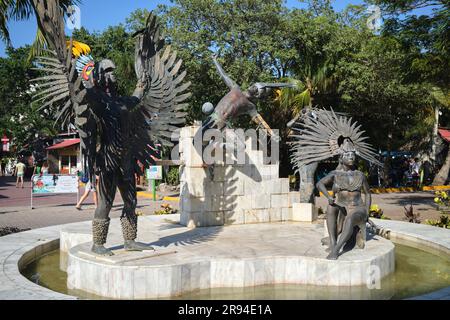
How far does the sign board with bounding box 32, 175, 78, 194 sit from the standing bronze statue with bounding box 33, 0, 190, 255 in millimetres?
8972

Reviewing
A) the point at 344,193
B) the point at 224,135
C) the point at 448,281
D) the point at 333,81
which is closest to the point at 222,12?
the point at 333,81

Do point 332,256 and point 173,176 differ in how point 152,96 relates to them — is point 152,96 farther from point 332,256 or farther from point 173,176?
point 173,176

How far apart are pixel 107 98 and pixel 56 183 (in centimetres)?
984

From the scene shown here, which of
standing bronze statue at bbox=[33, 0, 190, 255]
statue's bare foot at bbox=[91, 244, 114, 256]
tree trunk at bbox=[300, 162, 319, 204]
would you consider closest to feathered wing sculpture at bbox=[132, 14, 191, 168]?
standing bronze statue at bbox=[33, 0, 190, 255]

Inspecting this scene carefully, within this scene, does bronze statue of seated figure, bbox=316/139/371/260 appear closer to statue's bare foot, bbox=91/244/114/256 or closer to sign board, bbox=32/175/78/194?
statue's bare foot, bbox=91/244/114/256

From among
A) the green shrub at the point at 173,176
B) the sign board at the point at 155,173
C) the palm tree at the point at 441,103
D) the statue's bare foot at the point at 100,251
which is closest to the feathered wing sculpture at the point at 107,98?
the statue's bare foot at the point at 100,251

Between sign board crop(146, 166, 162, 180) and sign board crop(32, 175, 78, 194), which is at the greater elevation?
sign board crop(146, 166, 162, 180)

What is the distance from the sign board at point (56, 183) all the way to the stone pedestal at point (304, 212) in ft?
25.4

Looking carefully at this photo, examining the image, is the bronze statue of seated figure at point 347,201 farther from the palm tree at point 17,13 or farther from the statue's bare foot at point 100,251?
the palm tree at point 17,13

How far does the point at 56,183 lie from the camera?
47.7 ft

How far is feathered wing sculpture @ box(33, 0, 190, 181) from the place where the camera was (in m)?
4.49

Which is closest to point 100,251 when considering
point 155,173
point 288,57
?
point 155,173

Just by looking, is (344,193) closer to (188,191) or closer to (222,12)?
(188,191)

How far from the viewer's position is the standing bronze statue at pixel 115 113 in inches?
195
